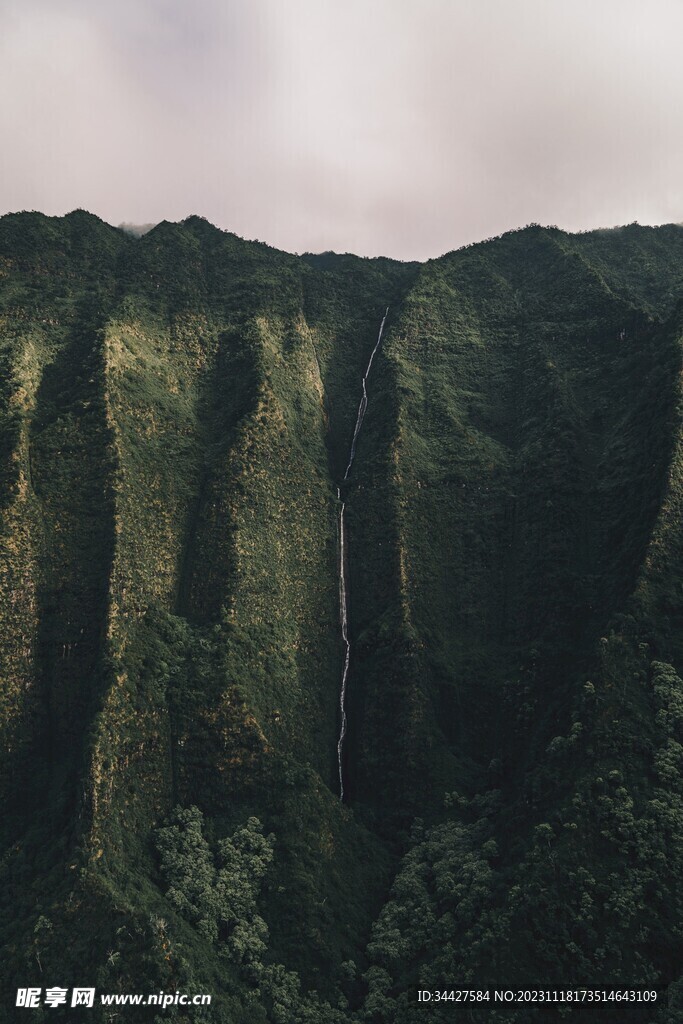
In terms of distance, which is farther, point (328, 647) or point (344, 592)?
point (344, 592)

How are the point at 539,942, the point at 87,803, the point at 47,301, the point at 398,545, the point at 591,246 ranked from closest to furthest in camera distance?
the point at 539,942
the point at 87,803
the point at 398,545
the point at 47,301
the point at 591,246

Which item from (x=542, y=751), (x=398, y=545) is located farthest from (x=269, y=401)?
(x=542, y=751)

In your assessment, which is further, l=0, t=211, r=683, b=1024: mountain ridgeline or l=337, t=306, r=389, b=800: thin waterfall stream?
l=337, t=306, r=389, b=800: thin waterfall stream

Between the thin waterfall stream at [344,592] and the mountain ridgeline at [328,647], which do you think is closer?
the mountain ridgeline at [328,647]

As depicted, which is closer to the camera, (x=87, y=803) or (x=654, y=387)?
(x=87, y=803)

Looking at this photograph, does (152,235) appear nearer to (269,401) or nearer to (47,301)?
(47,301)

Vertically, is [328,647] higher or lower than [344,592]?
lower

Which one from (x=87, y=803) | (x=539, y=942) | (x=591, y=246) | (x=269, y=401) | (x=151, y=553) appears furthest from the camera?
(x=591, y=246)

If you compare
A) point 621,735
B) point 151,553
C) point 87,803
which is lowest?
point 87,803
